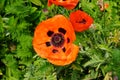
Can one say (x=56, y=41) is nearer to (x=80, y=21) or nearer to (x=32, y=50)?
(x=80, y=21)

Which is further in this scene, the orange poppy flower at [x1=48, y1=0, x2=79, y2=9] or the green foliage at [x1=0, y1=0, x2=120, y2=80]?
the green foliage at [x1=0, y1=0, x2=120, y2=80]

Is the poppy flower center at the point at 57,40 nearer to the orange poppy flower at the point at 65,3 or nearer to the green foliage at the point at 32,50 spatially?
the green foliage at the point at 32,50

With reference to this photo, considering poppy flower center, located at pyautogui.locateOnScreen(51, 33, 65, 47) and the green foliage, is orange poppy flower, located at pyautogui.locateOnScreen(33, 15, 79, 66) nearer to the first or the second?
poppy flower center, located at pyautogui.locateOnScreen(51, 33, 65, 47)

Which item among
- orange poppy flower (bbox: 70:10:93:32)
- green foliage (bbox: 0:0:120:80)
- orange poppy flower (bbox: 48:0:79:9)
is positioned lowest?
green foliage (bbox: 0:0:120:80)

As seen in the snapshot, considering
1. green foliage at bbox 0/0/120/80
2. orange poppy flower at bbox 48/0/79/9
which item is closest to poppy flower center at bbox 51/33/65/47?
green foliage at bbox 0/0/120/80

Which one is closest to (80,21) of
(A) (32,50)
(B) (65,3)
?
(B) (65,3)

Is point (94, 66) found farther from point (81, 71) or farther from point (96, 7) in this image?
point (96, 7)
